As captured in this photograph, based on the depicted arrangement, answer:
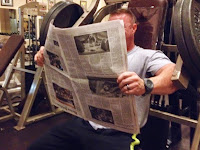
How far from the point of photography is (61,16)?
1.66 m

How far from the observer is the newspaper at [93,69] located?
0.70 m

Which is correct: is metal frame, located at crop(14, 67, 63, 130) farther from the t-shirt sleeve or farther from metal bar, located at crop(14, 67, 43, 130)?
the t-shirt sleeve

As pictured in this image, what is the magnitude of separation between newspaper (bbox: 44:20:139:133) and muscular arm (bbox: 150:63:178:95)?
133mm

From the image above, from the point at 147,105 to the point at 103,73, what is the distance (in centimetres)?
38

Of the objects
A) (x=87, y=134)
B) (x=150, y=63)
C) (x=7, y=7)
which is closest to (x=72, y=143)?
(x=87, y=134)

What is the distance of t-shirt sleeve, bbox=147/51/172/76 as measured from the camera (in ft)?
3.06

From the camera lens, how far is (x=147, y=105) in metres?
1.02

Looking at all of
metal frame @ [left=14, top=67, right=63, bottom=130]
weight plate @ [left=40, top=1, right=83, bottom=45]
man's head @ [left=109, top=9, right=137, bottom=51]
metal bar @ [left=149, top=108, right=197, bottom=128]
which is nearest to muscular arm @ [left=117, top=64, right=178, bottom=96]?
man's head @ [left=109, top=9, right=137, bottom=51]

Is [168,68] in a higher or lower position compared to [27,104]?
higher

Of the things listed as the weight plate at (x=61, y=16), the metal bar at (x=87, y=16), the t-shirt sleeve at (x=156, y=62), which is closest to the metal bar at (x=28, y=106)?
the weight plate at (x=61, y=16)

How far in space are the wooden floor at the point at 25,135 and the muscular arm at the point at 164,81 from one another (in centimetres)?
118

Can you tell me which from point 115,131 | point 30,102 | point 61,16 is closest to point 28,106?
point 30,102

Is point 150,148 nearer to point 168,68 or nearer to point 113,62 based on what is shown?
point 168,68

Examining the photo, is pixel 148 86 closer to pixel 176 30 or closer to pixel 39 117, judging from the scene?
pixel 176 30
